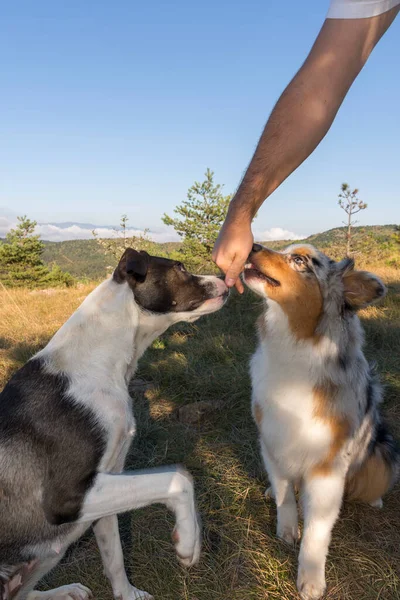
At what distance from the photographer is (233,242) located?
2531 millimetres

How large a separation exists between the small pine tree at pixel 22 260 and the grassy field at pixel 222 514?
32.5 meters

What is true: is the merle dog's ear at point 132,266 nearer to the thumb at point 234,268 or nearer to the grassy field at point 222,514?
the thumb at point 234,268

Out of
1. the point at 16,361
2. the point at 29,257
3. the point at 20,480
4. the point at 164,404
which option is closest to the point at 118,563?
the point at 20,480

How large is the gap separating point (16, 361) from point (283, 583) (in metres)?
5.45

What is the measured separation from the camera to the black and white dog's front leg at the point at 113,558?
9.46 feet

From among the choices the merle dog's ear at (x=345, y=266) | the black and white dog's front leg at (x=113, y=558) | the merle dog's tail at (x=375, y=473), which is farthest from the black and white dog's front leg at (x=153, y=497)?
the merle dog's ear at (x=345, y=266)

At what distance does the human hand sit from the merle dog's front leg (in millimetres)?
1242

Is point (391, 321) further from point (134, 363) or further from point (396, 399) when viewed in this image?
point (134, 363)

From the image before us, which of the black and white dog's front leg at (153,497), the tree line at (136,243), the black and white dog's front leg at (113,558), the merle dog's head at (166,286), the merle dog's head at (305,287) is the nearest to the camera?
the black and white dog's front leg at (153,497)

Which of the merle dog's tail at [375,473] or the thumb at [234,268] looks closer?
the thumb at [234,268]

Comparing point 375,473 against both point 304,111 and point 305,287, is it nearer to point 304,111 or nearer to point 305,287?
point 305,287

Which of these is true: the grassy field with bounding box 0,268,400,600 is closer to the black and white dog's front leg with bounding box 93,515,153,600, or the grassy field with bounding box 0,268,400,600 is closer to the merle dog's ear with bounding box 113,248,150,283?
Answer: the black and white dog's front leg with bounding box 93,515,153,600

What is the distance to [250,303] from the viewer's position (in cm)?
920

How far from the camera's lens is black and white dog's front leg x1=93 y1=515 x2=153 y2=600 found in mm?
2883
